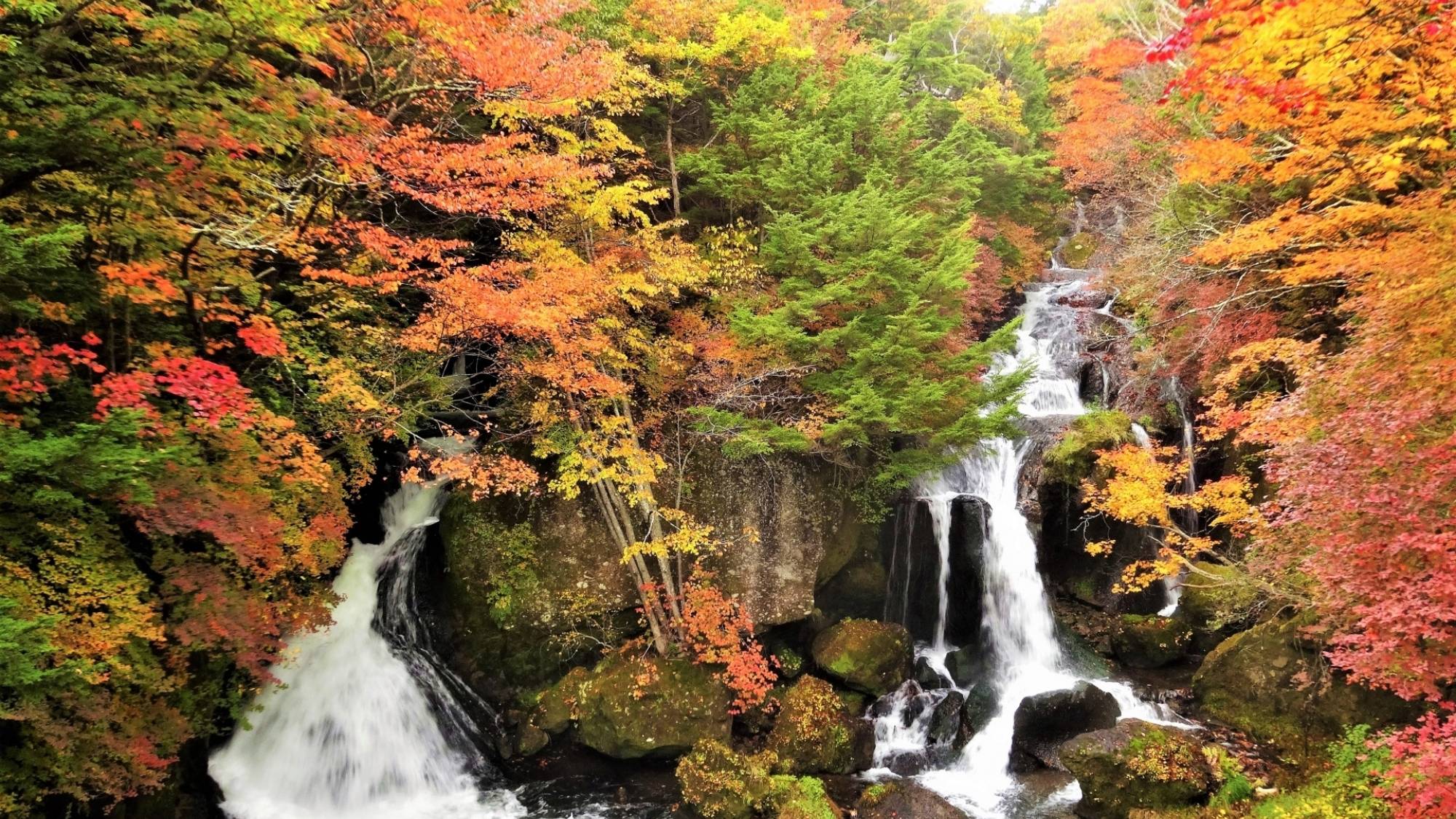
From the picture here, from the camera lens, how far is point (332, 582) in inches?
409

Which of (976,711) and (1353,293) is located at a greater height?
(1353,293)

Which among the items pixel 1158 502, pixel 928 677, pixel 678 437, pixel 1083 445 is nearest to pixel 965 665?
pixel 928 677

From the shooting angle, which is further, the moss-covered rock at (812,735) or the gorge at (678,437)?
the moss-covered rock at (812,735)

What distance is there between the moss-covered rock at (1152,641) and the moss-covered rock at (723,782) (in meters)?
7.43

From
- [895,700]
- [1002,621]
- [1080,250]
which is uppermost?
[1080,250]

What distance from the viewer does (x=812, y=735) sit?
9617mm

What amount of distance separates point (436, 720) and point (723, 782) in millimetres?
4732

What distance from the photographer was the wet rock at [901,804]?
8.27 metres

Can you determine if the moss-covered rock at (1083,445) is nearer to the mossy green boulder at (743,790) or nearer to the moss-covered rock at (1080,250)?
the mossy green boulder at (743,790)

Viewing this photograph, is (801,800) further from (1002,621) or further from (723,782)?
(1002,621)

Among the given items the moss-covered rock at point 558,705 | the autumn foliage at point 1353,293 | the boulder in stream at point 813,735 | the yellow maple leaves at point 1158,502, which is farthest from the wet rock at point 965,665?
the moss-covered rock at point 558,705

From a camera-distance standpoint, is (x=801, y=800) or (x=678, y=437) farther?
(x=678, y=437)

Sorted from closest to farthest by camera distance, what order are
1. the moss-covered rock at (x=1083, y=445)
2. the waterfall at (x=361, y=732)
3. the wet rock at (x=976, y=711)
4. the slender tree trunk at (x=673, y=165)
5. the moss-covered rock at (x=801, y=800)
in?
1. the moss-covered rock at (x=801, y=800)
2. the waterfall at (x=361, y=732)
3. the wet rock at (x=976, y=711)
4. the slender tree trunk at (x=673, y=165)
5. the moss-covered rock at (x=1083, y=445)

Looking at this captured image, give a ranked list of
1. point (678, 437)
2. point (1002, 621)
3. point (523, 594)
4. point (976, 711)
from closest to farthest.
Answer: point (976, 711)
point (523, 594)
point (678, 437)
point (1002, 621)
